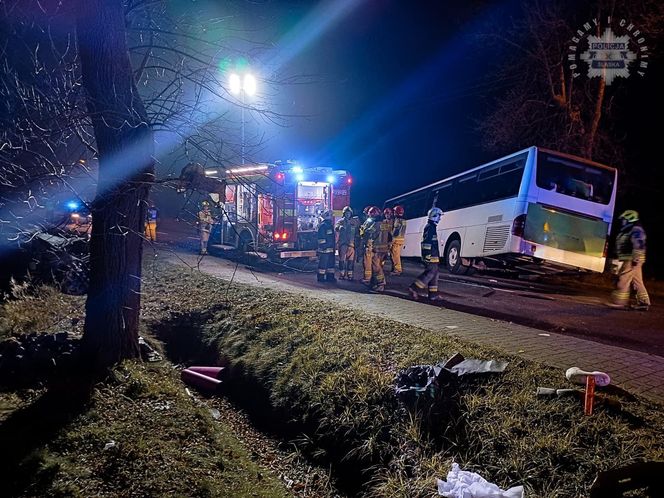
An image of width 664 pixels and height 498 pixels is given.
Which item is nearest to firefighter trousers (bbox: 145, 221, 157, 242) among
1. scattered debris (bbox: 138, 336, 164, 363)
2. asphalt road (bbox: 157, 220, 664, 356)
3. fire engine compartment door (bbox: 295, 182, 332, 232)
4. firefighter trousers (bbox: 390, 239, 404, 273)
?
asphalt road (bbox: 157, 220, 664, 356)

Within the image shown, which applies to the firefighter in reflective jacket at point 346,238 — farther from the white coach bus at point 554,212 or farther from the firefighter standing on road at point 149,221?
the firefighter standing on road at point 149,221

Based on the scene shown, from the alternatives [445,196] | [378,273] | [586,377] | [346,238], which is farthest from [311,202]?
[586,377]

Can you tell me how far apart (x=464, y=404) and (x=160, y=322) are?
543cm

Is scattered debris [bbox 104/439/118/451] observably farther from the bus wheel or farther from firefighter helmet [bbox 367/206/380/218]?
the bus wheel

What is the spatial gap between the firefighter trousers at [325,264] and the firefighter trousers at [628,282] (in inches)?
238

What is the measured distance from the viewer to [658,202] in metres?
17.8

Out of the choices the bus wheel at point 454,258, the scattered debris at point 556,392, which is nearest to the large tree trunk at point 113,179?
the scattered debris at point 556,392

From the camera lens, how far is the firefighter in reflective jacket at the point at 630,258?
8695mm

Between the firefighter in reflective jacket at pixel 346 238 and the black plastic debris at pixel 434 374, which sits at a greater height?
the firefighter in reflective jacket at pixel 346 238

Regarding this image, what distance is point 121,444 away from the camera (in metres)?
3.94

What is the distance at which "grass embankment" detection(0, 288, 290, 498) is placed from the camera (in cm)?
353

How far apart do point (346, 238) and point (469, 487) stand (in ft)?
31.7

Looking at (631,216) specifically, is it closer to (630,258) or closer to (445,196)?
(630,258)

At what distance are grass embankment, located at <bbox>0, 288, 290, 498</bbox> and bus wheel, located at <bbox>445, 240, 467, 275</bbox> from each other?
423 inches
